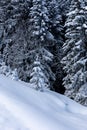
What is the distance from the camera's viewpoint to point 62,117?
619 cm

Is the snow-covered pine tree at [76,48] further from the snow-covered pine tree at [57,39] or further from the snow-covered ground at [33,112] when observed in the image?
the snow-covered ground at [33,112]

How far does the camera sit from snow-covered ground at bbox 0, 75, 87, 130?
545cm

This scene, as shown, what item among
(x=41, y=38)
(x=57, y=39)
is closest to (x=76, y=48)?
(x=41, y=38)

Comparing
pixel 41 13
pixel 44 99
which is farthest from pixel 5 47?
pixel 44 99

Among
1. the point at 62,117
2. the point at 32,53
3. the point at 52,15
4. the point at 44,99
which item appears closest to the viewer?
the point at 62,117

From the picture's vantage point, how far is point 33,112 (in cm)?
584

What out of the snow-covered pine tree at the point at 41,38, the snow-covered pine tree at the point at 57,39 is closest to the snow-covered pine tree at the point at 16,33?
the snow-covered pine tree at the point at 41,38

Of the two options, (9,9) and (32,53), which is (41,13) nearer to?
(32,53)

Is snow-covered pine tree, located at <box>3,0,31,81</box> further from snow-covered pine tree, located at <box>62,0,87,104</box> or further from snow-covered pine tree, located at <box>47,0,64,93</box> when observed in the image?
snow-covered pine tree, located at <box>62,0,87,104</box>

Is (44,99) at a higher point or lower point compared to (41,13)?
lower

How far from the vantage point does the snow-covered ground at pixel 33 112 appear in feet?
17.9

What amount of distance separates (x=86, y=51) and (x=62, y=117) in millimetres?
22045

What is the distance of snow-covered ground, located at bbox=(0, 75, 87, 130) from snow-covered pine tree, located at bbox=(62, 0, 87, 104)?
19.6 metres

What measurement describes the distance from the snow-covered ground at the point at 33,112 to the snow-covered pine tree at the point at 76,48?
64.2 feet
